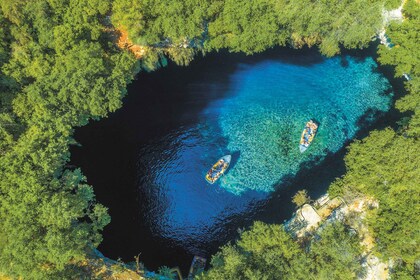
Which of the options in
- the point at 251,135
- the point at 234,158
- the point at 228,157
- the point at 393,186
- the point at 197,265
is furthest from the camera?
the point at 251,135

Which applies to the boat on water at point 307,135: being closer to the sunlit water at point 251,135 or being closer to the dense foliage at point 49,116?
the sunlit water at point 251,135

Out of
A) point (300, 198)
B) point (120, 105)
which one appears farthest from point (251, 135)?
point (120, 105)

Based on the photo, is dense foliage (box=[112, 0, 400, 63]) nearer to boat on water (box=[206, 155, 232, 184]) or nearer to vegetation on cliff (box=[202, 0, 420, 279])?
vegetation on cliff (box=[202, 0, 420, 279])

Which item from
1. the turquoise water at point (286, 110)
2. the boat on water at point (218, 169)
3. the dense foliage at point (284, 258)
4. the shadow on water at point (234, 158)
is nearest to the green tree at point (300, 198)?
the turquoise water at point (286, 110)

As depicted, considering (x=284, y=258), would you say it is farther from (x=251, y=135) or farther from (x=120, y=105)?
(x=120, y=105)

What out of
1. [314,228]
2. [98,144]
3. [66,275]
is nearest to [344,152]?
[314,228]

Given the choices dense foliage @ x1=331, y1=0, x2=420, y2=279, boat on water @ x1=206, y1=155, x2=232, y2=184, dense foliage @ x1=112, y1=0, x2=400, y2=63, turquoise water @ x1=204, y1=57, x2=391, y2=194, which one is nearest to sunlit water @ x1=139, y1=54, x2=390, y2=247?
turquoise water @ x1=204, y1=57, x2=391, y2=194
